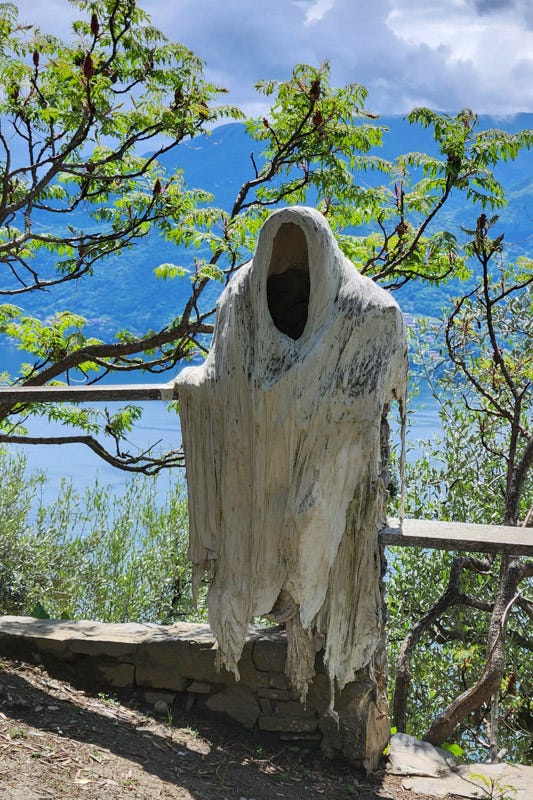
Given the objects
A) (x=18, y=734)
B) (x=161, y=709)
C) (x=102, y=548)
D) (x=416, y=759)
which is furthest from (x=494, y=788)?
(x=102, y=548)

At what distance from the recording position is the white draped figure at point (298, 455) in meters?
2.99

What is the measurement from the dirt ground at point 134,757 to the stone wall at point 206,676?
0.24 ft

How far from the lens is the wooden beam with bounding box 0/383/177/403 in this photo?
11.0 feet

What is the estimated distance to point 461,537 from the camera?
10.0 ft

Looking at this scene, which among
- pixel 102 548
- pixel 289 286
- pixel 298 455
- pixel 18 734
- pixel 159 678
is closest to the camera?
pixel 298 455

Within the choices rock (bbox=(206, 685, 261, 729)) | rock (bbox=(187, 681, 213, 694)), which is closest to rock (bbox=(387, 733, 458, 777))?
rock (bbox=(206, 685, 261, 729))

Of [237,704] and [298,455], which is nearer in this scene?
[298,455]

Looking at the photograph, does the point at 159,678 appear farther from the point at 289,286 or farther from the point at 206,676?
the point at 289,286

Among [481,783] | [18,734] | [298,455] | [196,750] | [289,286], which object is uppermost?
[289,286]

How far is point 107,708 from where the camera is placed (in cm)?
367

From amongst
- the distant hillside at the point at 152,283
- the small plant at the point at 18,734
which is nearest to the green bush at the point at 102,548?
the small plant at the point at 18,734

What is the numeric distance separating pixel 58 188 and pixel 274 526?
3.78 metres

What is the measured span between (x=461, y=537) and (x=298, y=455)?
0.65m

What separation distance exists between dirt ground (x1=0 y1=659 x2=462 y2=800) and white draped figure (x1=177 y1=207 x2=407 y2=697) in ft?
1.45
